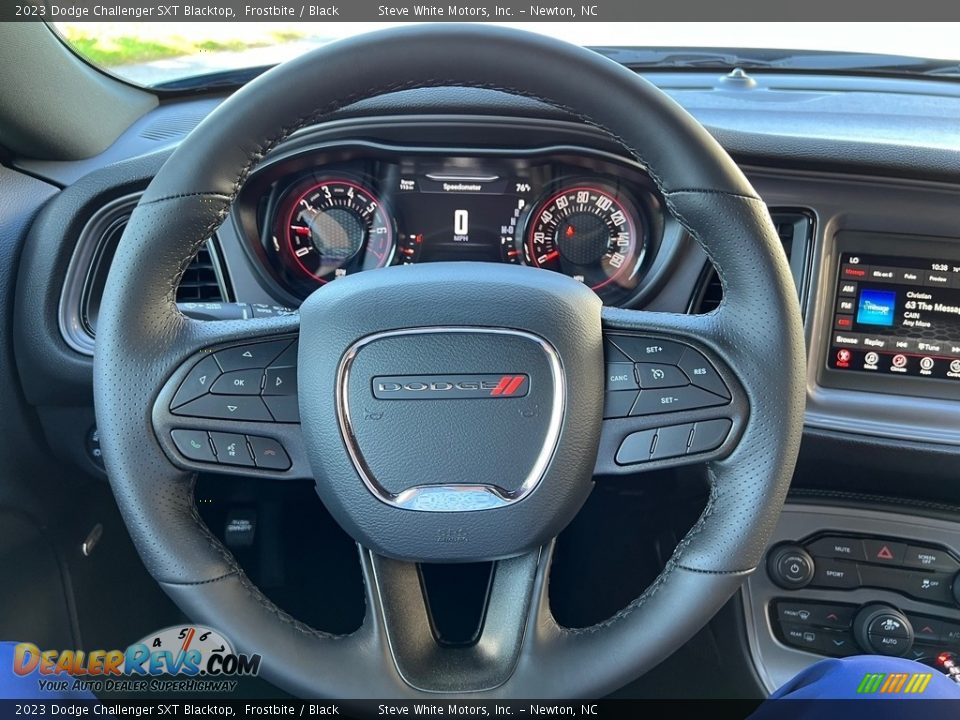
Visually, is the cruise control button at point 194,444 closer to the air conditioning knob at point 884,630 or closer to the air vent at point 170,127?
the air vent at point 170,127

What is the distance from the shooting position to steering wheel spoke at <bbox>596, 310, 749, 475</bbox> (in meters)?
1.10

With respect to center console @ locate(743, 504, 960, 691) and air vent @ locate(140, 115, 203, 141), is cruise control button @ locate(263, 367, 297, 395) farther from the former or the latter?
center console @ locate(743, 504, 960, 691)

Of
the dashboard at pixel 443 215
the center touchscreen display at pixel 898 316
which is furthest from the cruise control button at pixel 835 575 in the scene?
the dashboard at pixel 443 215

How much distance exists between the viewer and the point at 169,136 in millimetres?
1740

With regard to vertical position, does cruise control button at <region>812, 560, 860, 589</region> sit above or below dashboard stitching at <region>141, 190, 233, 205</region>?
below

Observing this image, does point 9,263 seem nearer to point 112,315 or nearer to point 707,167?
point 112,315

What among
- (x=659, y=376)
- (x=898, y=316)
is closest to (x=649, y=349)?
(x=659, y=376)

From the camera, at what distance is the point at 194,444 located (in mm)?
1098

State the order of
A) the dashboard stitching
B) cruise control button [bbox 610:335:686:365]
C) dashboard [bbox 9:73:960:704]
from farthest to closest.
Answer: dashboard [bbox 9:73:960:704] → cruise control button [bbox 610:335:686:365] → the dashboard stitching

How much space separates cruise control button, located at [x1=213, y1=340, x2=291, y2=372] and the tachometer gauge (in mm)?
528

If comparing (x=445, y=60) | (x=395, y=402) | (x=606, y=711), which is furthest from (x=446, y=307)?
(x=606, y=711)

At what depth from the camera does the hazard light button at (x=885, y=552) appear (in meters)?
1.69

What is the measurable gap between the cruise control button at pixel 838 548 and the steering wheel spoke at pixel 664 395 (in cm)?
74

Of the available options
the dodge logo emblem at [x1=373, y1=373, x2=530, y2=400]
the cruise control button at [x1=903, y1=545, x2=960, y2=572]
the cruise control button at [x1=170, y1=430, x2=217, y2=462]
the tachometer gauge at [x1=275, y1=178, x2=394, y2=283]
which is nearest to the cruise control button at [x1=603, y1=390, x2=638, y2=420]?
the dodge logo emblem at [x1=373, y1=373, x2=530, y2=400]
